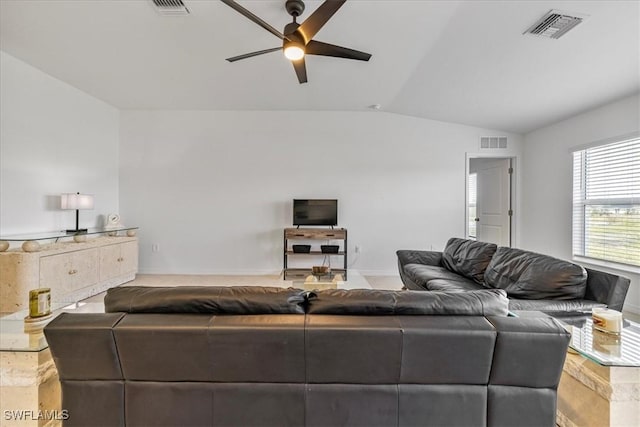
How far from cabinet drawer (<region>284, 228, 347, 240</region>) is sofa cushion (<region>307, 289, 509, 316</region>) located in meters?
3.45

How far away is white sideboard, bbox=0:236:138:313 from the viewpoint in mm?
3105

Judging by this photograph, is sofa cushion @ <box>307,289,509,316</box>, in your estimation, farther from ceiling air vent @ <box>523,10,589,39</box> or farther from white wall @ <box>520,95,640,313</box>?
white wall @ <box>520,95,640,313</box>

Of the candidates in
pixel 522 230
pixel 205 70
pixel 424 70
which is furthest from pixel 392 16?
pixel 522 230

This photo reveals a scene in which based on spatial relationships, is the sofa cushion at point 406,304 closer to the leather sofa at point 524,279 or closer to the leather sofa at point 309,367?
the leather sofa at point 309,367

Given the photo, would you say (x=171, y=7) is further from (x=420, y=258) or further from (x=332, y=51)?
(x=420, y=258)

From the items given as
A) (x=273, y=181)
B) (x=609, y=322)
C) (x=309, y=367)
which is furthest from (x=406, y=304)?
(x=273, y=181)

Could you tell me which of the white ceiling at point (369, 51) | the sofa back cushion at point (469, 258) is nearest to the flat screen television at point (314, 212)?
the white ceiling at point (369, 51)

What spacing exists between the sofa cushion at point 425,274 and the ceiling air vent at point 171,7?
3.33 m

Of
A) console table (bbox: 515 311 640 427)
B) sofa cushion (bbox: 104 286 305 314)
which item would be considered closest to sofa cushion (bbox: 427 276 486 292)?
console table (bbox: 515 311 640 427)

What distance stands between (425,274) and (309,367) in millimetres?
2292

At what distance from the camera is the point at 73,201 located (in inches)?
159

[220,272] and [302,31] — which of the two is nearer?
[302,31]

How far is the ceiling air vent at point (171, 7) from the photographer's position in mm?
2562

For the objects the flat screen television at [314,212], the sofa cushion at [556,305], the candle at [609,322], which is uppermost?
the flat screen television at [314,212]
